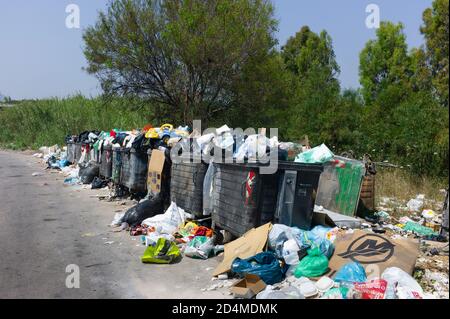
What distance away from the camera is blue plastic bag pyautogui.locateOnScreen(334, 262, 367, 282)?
4.45 m

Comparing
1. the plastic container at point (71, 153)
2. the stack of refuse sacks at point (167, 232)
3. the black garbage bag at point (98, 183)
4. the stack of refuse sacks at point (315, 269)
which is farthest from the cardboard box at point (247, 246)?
the plastic container at point (71, 153)

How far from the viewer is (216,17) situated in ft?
47.4

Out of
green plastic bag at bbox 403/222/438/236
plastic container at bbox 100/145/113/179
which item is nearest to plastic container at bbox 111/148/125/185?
plastic container at bbox 100/145/113/179

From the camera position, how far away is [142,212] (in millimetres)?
7793

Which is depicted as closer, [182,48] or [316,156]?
[316,156]

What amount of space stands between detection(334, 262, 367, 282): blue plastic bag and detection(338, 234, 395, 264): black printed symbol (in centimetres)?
22

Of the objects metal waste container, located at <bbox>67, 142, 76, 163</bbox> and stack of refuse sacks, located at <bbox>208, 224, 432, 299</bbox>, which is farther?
metal waste container, located at <bbox>67, 142, 76, 163</bbox>

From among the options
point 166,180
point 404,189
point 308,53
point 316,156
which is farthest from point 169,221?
point 308,53

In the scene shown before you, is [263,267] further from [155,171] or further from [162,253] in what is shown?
[155,171]

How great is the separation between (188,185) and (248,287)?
3280 millimetres

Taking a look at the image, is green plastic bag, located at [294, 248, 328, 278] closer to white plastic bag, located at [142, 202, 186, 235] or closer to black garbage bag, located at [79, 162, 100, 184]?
white plastic bag, located at [142, 202, 186, 235]

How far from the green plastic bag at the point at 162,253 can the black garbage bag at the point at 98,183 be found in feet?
23.3

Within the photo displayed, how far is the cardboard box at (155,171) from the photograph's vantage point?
28.2 ft
